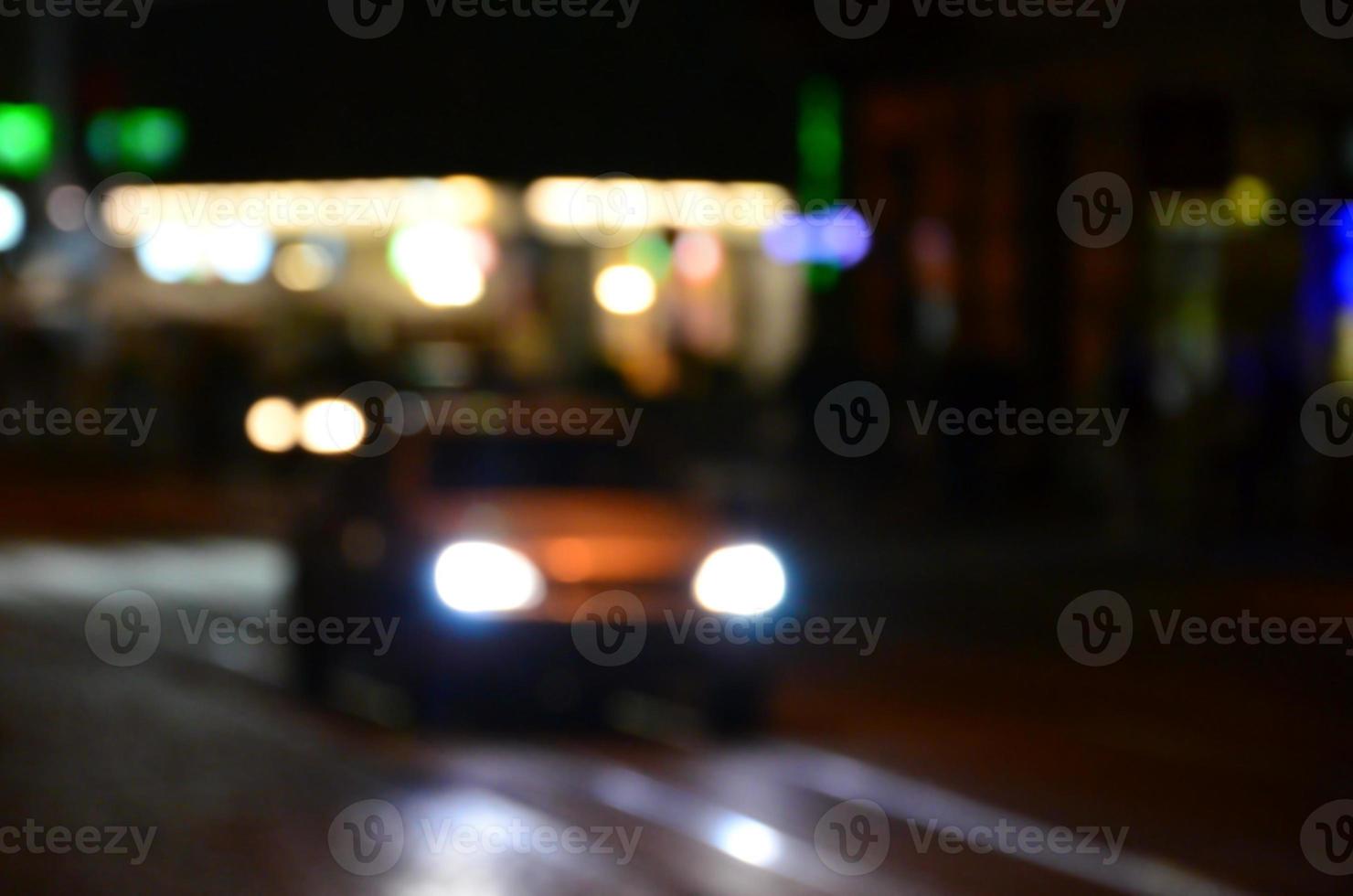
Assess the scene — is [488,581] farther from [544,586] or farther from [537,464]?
[537,464]

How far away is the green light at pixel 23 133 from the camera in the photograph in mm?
30875

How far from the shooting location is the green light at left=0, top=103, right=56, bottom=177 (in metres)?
30.9

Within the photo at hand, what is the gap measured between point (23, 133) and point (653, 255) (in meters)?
12.3

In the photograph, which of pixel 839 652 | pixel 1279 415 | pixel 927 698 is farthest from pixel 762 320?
pixel 927 698

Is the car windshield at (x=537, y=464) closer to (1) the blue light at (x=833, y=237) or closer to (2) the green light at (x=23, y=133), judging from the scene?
(1) the blue light at (x=833, y=237)

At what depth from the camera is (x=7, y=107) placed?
32812mm

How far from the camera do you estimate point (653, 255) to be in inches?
1585

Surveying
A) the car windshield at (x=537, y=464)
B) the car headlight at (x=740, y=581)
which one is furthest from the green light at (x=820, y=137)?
the car headlight at (x=740, y=581)

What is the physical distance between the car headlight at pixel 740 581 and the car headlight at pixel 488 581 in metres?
0.93

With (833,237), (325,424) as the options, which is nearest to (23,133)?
(325,424)

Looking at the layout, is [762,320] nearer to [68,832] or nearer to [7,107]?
[7,107]

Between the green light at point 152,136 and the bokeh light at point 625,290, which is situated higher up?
the bokeh light at point 625,290

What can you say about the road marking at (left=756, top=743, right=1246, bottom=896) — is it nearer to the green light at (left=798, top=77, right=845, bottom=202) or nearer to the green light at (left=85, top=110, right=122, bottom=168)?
the green light at (left=798, top=77, right=845, bottom=202)

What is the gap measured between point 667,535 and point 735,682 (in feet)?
2.93
